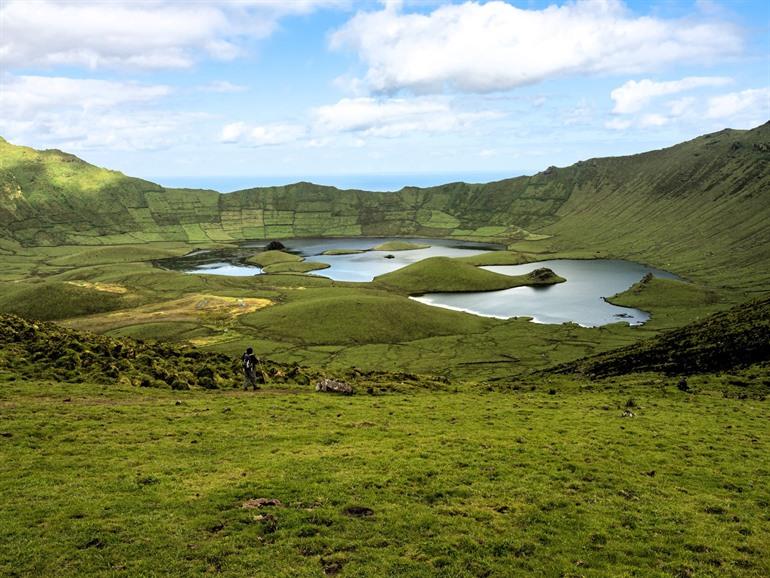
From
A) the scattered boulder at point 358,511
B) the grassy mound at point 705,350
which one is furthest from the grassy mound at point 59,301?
the scattered boulder at point 358,511

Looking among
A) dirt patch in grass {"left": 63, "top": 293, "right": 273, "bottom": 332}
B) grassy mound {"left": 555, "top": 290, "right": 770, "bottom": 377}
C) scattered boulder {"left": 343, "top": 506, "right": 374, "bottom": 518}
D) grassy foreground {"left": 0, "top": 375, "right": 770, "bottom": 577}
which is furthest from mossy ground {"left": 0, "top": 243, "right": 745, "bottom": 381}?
scattered boulder {"left": 343, "top": 506, "right": 374, "bottom": 518}

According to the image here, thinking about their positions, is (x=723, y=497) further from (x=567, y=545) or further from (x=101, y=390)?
(x=101, y=390)

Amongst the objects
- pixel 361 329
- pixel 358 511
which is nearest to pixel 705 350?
pixel 358 511

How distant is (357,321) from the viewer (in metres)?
163

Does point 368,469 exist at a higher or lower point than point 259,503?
lower

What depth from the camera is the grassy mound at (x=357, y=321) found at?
154 metres

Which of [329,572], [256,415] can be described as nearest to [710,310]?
[256,415]

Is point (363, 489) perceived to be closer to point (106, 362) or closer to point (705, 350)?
point (106, 362)

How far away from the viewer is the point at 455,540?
24453 mm

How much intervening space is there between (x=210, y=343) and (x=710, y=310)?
166 meters

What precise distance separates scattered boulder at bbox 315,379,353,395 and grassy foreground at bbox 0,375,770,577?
21.8 feet

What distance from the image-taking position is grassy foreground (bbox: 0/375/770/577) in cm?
2295

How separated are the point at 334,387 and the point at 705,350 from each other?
57.2m

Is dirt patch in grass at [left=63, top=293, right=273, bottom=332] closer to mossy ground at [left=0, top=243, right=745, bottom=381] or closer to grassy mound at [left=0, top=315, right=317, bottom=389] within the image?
mossy ground at [left=0, top=243, right=745, bottom=381]
